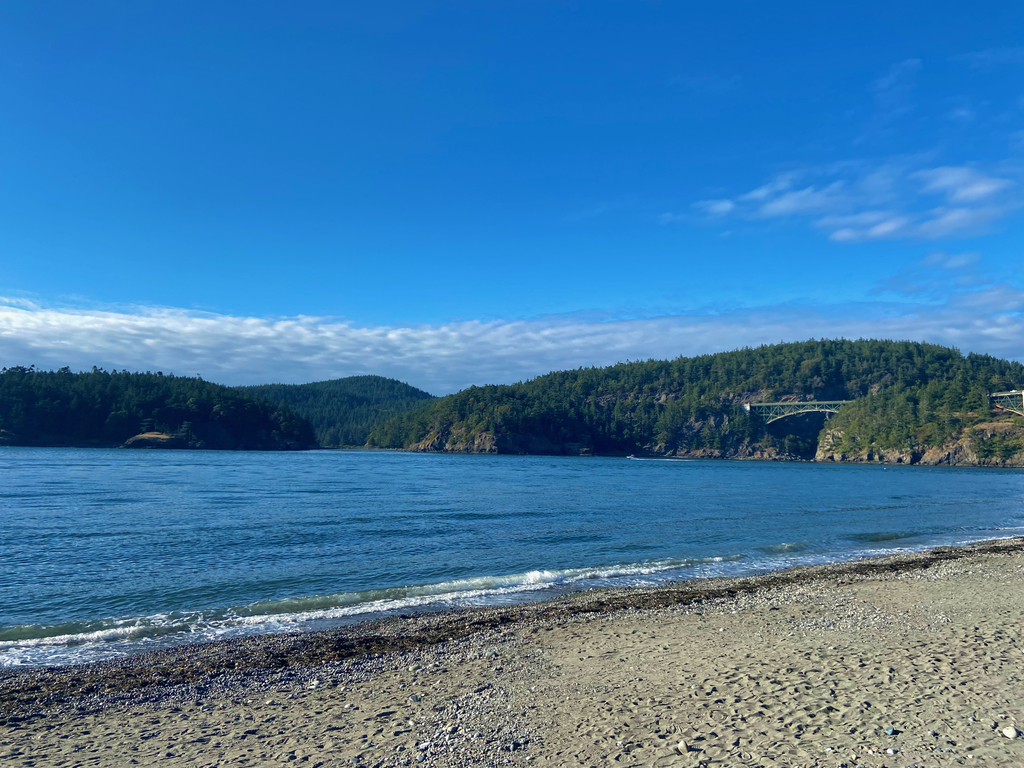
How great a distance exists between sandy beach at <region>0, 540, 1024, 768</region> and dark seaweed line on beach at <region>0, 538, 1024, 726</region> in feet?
0.21

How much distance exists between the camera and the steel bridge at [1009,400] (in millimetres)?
139250

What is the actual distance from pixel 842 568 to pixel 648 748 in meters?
17.2

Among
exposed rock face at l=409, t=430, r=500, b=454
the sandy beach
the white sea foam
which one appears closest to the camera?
the sandy beach

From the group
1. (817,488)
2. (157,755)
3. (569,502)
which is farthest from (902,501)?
(157,755)

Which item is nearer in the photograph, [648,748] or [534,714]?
[648,748]

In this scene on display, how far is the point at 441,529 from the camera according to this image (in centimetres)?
2848

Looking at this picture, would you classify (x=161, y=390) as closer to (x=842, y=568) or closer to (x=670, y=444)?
(x=670, y=444)

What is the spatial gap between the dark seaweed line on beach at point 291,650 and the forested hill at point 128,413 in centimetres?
14743

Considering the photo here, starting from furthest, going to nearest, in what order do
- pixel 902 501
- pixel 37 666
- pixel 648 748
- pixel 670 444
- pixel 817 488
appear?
pixel 670 444
pixel 817 488
pixel 902 501
pixel 37 666
pixel 648 748

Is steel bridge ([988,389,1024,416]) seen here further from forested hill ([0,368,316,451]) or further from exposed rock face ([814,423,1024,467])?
forested hill ([0,368,316,451])

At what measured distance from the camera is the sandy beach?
6.94 meters

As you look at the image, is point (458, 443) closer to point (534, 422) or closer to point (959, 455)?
point (534, 422)

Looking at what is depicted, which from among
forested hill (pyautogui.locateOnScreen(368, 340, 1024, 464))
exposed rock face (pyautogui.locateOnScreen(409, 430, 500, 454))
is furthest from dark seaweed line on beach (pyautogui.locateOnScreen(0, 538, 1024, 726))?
exposed rock face (pyautogui.locateOnScreen(409, 430, 500, 454))

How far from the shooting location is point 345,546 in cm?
2366
